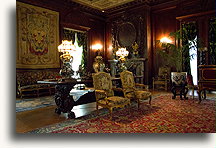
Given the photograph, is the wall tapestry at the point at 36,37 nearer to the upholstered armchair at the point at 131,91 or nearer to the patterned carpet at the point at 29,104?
the patterned carpet at the point at 29,104

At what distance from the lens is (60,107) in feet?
12.4

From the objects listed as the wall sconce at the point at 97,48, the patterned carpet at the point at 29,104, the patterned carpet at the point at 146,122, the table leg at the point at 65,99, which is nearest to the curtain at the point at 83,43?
the wall sconce at the point at 97,48

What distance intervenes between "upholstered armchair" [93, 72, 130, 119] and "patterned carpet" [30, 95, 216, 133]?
0.91 ft

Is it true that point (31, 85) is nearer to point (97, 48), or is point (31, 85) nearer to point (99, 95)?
point (99, 95)

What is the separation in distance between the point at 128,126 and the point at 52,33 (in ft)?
19.2

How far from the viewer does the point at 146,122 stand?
122 inches

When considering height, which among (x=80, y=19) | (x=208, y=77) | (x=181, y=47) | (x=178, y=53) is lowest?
(x=208, y=77)

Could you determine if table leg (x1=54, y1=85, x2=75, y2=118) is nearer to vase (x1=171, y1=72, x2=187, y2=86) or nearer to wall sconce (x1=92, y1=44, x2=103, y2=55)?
vase (x1=171, y1=72, x2=187, y2=86)

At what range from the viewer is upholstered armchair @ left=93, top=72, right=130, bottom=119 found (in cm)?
341

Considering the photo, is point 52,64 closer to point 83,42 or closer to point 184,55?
point 83,42

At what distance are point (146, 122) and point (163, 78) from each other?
484 centimetres

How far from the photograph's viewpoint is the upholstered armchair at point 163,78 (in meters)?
7.27

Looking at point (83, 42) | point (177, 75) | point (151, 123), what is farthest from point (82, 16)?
point (151, 123)

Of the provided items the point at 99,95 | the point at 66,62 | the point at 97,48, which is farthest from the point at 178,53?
the point at 97,48
